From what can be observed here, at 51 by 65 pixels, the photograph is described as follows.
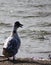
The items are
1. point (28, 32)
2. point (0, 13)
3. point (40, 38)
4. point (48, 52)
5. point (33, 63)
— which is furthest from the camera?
point (0, 13)

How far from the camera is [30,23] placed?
68.2ft

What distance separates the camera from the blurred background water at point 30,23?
1527 cm

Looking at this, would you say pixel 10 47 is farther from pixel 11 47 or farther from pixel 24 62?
pixel 24 62

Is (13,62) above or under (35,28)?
under

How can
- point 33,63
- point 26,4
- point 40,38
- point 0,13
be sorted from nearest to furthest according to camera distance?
point 33,63 → point 40,38 → point 0,13 → point 26,4

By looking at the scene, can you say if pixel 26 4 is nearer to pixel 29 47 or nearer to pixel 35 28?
pixel 35 28

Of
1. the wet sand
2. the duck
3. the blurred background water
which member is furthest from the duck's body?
the blurred background water

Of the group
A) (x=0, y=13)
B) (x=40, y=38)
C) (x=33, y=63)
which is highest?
(x=0, y=13)

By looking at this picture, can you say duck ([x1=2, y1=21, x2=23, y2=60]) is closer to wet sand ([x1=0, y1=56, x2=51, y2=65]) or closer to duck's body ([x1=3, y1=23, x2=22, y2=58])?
duck's body ([x1=3, y1=23, x2=22, y2=58])

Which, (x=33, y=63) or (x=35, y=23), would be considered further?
(x=35, y=23)

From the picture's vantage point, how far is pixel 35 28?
19609 mm

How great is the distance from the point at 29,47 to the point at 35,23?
5.42m

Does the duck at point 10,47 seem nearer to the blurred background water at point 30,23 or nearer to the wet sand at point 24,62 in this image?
the wet sand at point 24,62

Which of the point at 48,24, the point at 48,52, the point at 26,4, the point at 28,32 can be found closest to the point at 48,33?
the point at 28,32
